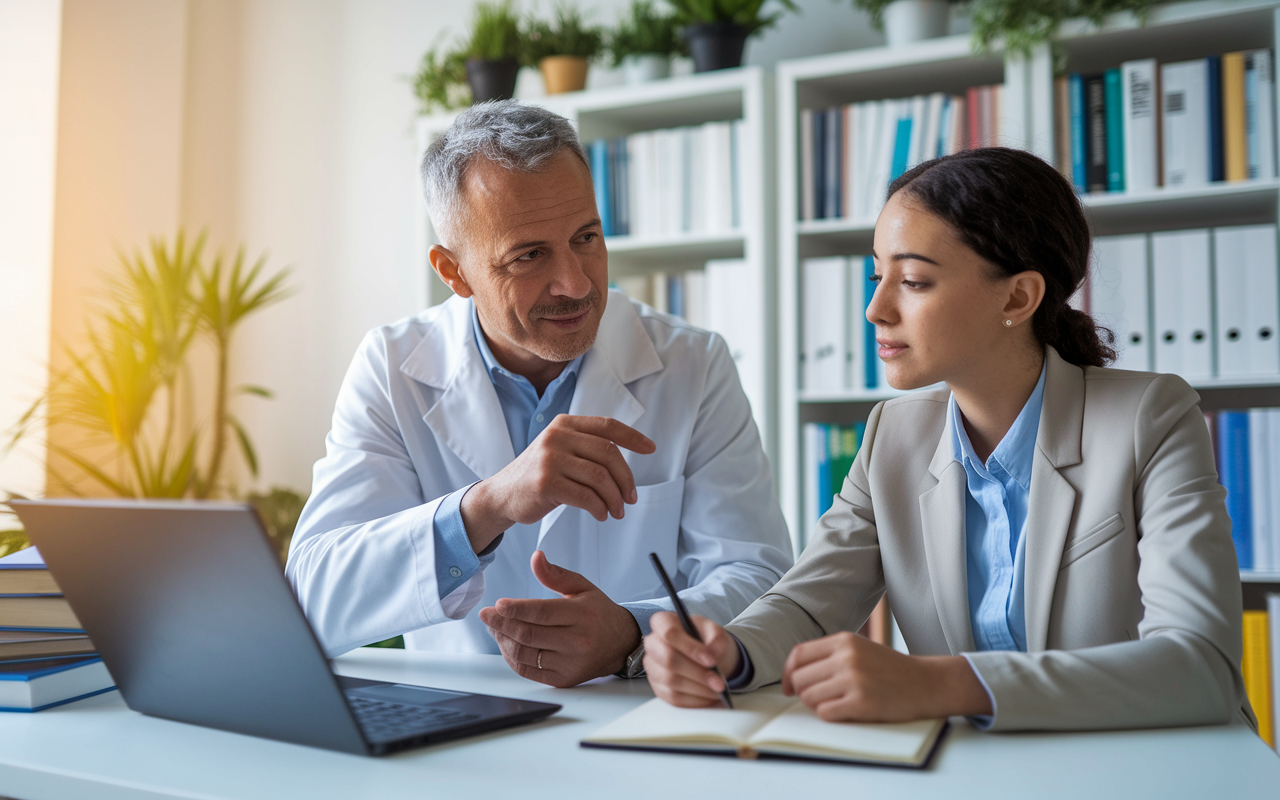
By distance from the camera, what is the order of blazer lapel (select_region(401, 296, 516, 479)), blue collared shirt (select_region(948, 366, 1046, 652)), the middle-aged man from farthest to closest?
blazer lapel (select_region(401, 296, 516, 479))
the middle-aged man
blue collared shirt (select_region(948, 366, 1046, 652))

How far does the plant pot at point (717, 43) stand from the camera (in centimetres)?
255

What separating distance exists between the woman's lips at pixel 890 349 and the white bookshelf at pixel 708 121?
1312 mm

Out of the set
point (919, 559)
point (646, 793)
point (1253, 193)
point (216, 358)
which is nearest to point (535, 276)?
point (919, 559)

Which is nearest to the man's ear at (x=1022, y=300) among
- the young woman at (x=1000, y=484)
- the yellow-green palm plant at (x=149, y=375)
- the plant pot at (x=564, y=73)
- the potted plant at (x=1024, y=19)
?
the young woman at (x=1000, y=484)

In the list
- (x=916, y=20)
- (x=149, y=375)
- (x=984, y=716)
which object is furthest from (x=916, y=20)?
(x=149, y=375)

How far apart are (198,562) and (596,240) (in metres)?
0.90

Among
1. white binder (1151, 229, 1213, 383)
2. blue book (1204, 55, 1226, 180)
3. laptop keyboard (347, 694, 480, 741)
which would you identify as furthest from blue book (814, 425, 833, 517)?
laptop keyboard (347, 694, 480, 741)

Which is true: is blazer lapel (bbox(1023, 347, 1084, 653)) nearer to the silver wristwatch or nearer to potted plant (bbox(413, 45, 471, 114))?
the silver wristwatch

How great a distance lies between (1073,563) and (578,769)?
60 centimetres

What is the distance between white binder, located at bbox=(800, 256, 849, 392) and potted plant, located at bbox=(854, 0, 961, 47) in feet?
1.78

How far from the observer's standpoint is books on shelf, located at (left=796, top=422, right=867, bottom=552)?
250 cm

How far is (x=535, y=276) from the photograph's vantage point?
151 centimetres

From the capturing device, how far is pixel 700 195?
104 inches

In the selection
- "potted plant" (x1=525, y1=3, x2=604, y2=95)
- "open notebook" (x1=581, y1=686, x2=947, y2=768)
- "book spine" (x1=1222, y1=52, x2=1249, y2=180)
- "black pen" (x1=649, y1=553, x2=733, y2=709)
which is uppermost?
"potted plant" (x1=525, y1=3, x2=604, y2=95)
